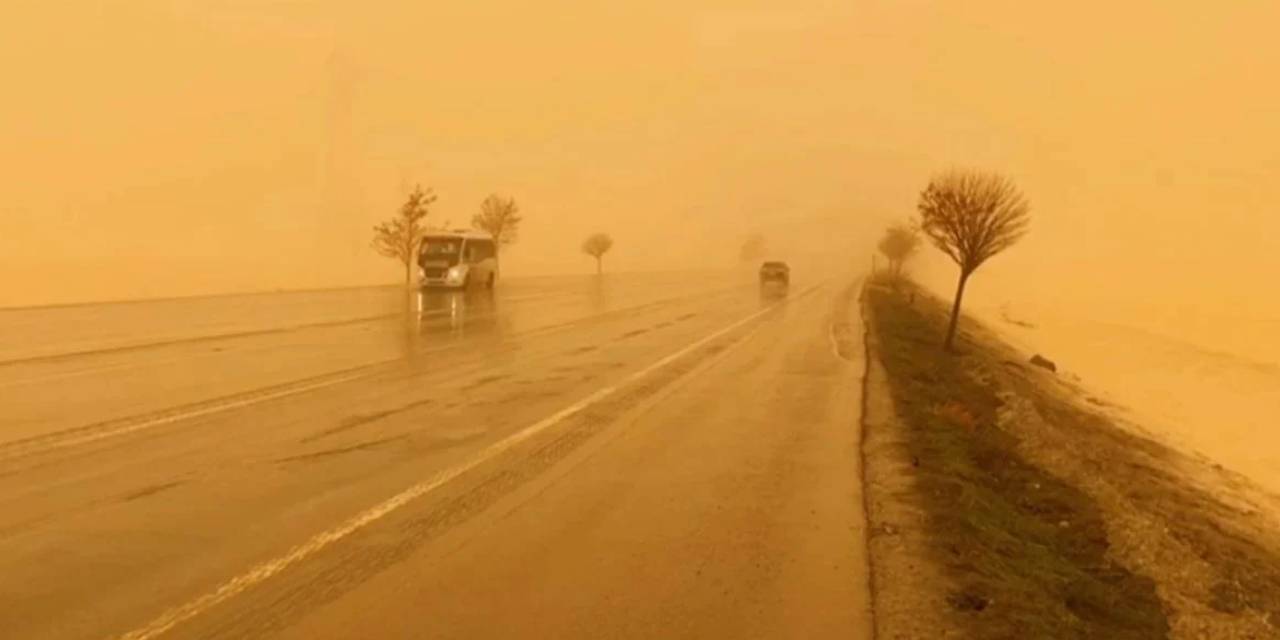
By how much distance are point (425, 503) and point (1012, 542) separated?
5.05 metres

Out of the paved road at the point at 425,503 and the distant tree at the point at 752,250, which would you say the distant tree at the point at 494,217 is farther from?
the distant tree at the point at 752,250

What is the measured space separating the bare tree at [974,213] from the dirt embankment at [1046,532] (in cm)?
1025

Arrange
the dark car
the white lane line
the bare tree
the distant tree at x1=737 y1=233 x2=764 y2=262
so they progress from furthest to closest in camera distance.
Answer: the distant tree at x1=737 y1=233 x2=764 y2=262, the dark car, the bare tree, the white lane line

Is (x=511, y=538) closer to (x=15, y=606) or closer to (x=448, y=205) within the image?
(x=15, y=606)

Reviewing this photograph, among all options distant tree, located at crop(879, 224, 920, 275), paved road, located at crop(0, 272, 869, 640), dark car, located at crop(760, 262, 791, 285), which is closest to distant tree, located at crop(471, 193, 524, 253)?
dark car, located at crop(760, 262, 791, 285)

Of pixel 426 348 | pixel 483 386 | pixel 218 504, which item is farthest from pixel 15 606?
pixel 426 348

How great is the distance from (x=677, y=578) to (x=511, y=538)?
146 cm

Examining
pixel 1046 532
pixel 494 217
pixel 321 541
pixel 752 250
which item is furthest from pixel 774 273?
pixel 752 250

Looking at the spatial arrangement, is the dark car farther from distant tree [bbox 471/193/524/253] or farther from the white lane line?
the white lane line

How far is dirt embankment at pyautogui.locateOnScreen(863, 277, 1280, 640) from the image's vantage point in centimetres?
641

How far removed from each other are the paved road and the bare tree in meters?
11.7

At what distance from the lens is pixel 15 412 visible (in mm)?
12008

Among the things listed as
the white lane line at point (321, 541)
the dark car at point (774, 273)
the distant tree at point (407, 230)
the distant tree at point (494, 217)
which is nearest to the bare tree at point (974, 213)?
the white lane line at point (321, 541)

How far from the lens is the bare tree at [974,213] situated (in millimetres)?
26469
